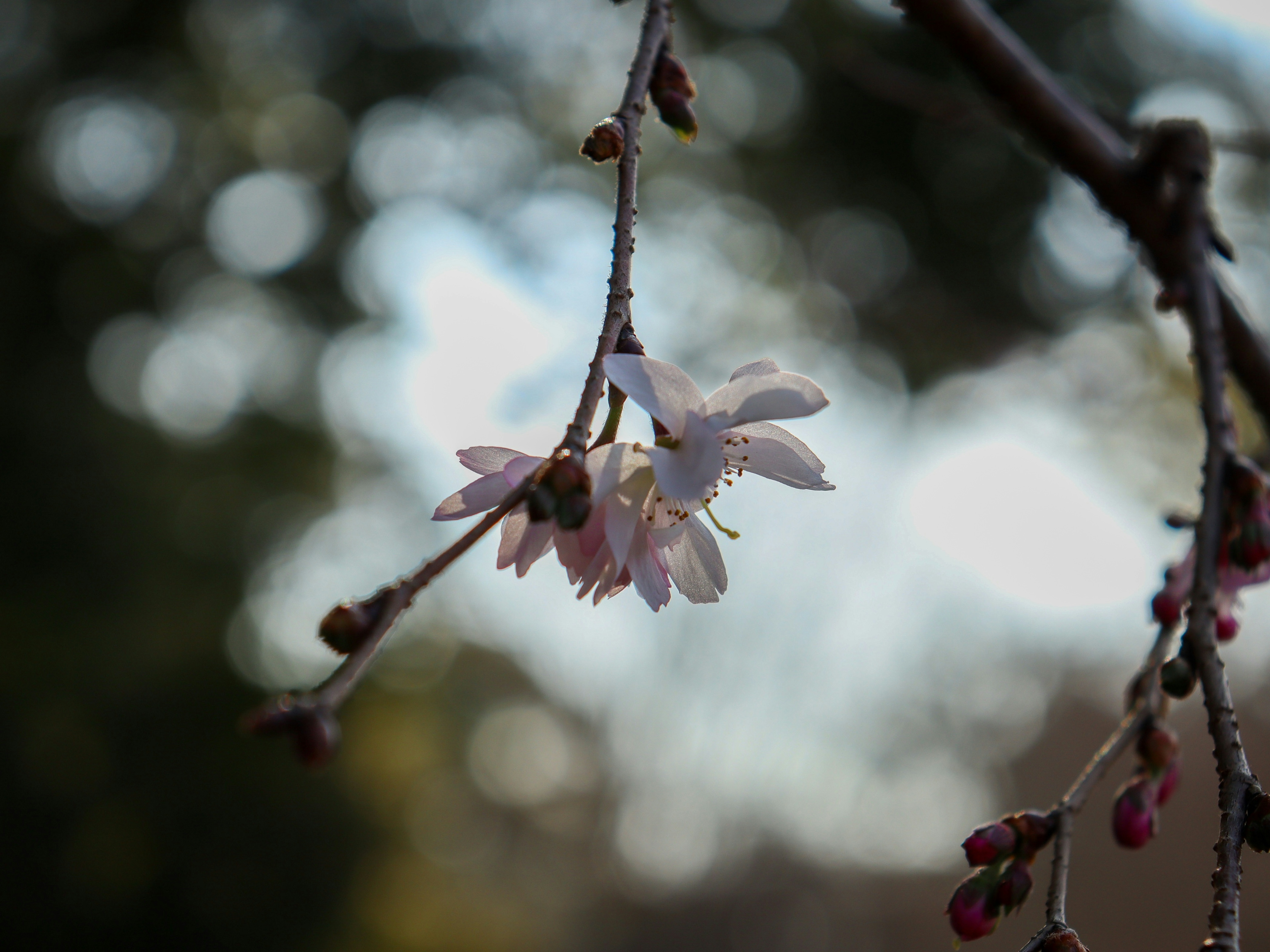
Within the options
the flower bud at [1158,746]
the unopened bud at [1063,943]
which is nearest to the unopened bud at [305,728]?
the unopened bud at [1063,943]

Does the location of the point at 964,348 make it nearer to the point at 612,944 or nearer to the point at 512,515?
the point at 512,515

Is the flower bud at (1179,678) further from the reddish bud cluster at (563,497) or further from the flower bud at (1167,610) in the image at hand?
the reddish bud cluster at (563,497)

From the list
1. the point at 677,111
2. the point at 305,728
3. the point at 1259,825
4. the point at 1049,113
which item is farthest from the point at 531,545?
the point at 1049,113

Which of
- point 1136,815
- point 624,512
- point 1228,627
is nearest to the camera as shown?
point 624,512

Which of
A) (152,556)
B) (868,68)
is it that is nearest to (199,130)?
(152,556)

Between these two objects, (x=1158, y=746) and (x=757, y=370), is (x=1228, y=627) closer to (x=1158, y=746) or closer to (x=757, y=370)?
(x=1158, y=746)

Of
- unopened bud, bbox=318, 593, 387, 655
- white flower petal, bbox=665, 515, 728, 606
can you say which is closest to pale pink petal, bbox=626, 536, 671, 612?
white flower petal, bbox=665, 515, 728, 606

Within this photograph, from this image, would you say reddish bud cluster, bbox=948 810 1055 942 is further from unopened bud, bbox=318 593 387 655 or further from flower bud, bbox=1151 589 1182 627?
unopened bud, bbox=318 593 387 655
